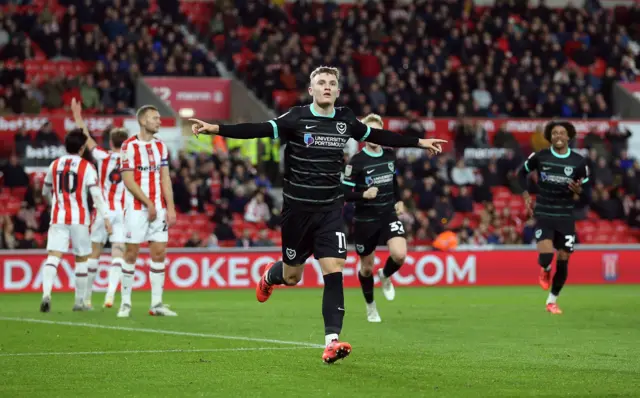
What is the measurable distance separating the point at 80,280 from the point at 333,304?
680cm

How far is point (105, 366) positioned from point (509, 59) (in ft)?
88.8

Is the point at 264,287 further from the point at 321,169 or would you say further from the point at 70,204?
the point at 70,204

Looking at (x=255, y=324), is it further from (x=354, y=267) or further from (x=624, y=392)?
(x=354, y=267)

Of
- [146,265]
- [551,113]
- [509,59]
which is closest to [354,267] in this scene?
[146,265]

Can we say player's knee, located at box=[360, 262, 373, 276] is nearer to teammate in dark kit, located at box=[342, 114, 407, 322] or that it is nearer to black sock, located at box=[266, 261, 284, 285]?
teammate in dark kit, located at box=[342, 114, 407, 322]

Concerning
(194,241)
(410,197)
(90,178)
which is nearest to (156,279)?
(90,178)

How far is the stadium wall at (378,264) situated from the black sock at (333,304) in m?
12.3

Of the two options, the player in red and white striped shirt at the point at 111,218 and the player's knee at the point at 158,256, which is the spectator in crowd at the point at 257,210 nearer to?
the player in red and white striped shirt at the point at 111,218

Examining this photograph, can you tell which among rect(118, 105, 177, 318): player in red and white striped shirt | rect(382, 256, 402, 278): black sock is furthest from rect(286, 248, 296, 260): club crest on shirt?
rect(382, 256, 402, 278): black sock

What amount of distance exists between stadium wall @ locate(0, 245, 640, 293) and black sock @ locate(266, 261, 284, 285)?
10.8 m

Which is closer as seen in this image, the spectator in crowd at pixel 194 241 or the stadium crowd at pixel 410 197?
the spectator in crowd at pixel 194 241

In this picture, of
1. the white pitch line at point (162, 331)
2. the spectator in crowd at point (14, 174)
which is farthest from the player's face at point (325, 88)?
the spectator in crowd at point (14, 174)

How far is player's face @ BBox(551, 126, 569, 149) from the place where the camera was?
15.0 metres

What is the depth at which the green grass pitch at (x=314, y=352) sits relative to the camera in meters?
7.60
